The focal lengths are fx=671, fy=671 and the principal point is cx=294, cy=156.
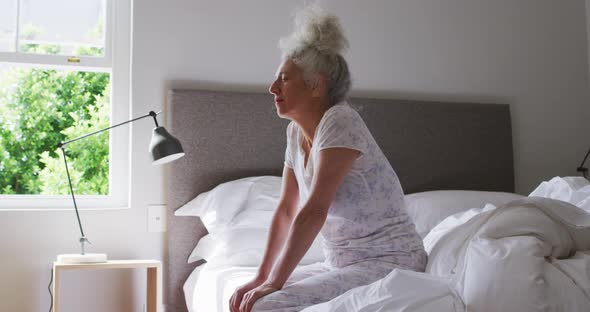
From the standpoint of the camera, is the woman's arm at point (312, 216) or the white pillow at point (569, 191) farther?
the white pillow at point (569, 191)

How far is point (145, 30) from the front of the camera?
314 cm

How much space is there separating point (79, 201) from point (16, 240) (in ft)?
1.11

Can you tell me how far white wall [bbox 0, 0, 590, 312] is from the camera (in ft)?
9.65

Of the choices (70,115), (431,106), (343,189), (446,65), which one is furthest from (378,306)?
(70,115)

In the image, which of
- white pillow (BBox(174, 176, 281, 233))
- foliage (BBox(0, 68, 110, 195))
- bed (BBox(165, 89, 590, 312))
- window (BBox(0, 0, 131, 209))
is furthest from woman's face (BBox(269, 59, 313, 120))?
foliage (BBox(0, 68, 110, 195))

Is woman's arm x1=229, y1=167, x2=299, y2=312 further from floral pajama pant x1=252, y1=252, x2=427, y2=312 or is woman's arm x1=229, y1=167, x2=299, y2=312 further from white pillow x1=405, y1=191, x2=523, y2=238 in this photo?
white pillow x1=405, y1=191, x2=523, y2=238

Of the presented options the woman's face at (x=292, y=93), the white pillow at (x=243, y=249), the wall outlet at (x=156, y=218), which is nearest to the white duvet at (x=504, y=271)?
the woman's face at (x=292, y=93)

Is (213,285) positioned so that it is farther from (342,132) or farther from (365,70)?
(365,70)

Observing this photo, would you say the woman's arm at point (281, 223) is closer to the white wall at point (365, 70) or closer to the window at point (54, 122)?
the white wall at point (365, 70)

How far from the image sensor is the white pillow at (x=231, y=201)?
2.83 metres

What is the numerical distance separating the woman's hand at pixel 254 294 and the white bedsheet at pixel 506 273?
0.68 ft

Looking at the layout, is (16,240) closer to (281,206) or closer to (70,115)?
(281,206)

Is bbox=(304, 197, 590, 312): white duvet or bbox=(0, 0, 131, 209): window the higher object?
bbox=(0, 0, 131, 209): window

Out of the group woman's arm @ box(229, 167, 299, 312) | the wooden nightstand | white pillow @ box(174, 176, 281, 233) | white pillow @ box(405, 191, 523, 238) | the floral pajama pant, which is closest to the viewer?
the floral pajama pant
